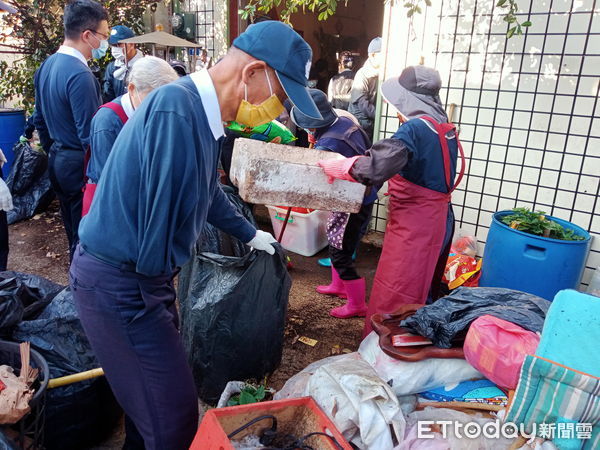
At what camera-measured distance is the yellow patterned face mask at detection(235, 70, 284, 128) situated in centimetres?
144

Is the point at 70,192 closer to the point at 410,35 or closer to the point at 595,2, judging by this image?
the point at 410,35

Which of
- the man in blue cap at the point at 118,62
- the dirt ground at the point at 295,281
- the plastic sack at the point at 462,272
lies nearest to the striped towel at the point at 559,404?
the dirt ground at the point at 295,281

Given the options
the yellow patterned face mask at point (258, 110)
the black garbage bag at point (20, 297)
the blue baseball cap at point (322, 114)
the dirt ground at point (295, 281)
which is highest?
the yellow patterned face mask at point (258, 110)

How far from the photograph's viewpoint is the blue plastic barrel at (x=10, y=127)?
5359 mm

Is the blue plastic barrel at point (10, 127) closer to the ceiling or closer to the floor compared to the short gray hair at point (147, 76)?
closer to the floor

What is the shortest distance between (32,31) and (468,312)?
18.8 ft

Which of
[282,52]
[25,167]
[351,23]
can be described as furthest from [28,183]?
[351,23]

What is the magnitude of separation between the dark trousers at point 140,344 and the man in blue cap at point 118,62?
3657mm

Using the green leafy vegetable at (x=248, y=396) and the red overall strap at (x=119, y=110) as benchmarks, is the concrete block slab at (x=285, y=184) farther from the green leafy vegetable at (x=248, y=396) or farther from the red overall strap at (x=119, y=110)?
the green leafy vegetable at (x=248, y=396)

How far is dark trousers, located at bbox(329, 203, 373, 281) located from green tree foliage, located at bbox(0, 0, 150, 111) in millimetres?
4135

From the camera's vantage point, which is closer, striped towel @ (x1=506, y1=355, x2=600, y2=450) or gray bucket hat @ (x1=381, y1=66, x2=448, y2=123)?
striped towel @ (x1=506, y1=355, x2=600, y2=450)

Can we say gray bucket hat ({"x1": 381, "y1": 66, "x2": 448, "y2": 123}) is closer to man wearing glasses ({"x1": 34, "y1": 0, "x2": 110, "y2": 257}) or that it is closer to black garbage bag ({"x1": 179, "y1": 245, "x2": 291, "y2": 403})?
black garbage bag ({"x1": 179, "y1": 245, "x2": 291, "y2": 403})

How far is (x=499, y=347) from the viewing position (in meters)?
1.69

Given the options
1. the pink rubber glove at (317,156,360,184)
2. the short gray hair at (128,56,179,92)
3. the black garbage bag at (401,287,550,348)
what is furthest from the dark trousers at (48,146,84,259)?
the black garbage bag at (401,287,550,348)
